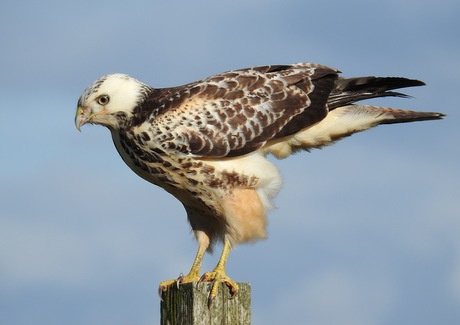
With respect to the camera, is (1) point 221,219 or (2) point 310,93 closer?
(1) point 221,219

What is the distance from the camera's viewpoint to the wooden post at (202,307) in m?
6.18

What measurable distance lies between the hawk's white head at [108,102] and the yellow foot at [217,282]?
172cm

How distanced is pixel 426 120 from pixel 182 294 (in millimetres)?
4198

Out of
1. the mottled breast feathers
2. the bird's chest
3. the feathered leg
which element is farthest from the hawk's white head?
the feathered leg

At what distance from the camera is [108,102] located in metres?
7.98

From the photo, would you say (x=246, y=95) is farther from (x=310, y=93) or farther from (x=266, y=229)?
(x=266, y=229)

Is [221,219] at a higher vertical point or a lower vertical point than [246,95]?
lower

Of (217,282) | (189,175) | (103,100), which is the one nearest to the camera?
(217,282)

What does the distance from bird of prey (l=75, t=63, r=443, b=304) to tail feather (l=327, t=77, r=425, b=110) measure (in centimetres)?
16

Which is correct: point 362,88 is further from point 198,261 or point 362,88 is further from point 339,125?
point 198,261

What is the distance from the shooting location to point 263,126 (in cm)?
836

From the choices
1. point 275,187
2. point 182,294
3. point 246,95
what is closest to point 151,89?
point 246,95

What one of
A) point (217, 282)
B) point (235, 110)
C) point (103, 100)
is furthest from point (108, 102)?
point (217, 282)

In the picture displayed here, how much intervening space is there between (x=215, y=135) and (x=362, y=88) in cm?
185
